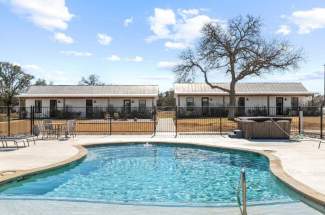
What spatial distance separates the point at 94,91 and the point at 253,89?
16.4 m

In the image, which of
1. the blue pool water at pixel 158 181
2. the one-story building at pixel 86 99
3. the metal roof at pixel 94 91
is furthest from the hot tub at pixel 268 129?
the metal roof at pixel 94 91

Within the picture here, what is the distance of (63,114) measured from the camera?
41688 millimetres

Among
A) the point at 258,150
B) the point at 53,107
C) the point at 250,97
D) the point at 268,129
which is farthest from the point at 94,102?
the point at 258,150

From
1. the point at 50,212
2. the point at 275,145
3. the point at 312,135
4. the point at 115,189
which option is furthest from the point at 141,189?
the point at 312,135

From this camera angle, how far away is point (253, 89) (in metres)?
45.0

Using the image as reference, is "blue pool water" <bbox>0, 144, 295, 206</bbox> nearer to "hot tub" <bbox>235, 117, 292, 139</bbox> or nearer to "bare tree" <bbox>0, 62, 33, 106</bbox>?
"hot tub" <bbox>235, 117, 292, 139</bbox>

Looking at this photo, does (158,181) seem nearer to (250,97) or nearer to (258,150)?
(258,150)

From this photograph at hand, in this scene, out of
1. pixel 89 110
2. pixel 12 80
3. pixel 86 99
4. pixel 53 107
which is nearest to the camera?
pixel 89 110

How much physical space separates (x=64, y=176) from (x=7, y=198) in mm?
2897

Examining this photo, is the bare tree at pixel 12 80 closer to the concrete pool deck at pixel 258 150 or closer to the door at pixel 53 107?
the door at pixel 53 107

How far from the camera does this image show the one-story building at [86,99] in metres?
42.7

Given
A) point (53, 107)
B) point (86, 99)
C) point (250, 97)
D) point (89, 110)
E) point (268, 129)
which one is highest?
point (250, 97)

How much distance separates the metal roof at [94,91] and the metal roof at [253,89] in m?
3.24

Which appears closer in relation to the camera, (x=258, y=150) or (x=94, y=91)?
(x=258, y=150)
